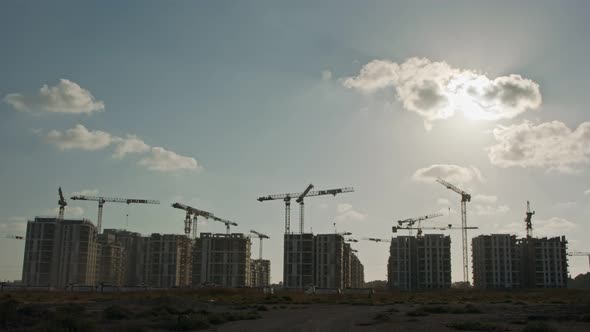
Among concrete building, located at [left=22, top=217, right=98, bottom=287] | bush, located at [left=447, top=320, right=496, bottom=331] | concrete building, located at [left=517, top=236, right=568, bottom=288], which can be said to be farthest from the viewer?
concrete building, located at [left=517, top=236, right=568, bottom=288]

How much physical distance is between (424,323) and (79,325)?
22451 millimetres

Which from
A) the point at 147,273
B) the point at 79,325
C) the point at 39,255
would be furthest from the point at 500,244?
the point at 79,325

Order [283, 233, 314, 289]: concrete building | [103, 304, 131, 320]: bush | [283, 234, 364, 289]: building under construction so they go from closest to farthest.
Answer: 1. [103, 304, 131, 320]: bush
2. [283, 233, 314, 289]: concrete building
3. [283, 234, 364, 289]: building under construction

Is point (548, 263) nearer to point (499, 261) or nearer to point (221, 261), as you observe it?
point (499, 261)

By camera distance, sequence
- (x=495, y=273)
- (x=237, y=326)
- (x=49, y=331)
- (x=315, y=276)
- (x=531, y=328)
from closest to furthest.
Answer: (x=49, y=331) → (x=531, y=328) → (x=237, y=326) → (x=315, y=276) → (x=495, y=273)

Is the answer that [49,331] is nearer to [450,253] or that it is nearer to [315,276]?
[315,276]

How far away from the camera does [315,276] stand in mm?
172000

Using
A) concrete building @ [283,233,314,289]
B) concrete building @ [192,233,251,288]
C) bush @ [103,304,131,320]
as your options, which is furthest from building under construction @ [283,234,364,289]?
bush @ [103,304,131,320]

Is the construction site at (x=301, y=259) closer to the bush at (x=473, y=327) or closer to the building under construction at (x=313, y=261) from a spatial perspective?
the building under construction at (x=313, y=261)

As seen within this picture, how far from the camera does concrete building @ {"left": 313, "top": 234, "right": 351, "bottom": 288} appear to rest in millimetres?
171125

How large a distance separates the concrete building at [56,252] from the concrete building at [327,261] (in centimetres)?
7408

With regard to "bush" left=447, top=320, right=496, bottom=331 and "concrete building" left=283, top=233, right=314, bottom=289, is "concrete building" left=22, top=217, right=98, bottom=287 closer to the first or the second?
"concrete building" left=283, top=233, right=314, bottom=289

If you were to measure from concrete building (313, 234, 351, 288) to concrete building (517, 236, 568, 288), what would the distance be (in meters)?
62.7

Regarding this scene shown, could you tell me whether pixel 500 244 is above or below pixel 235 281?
above
